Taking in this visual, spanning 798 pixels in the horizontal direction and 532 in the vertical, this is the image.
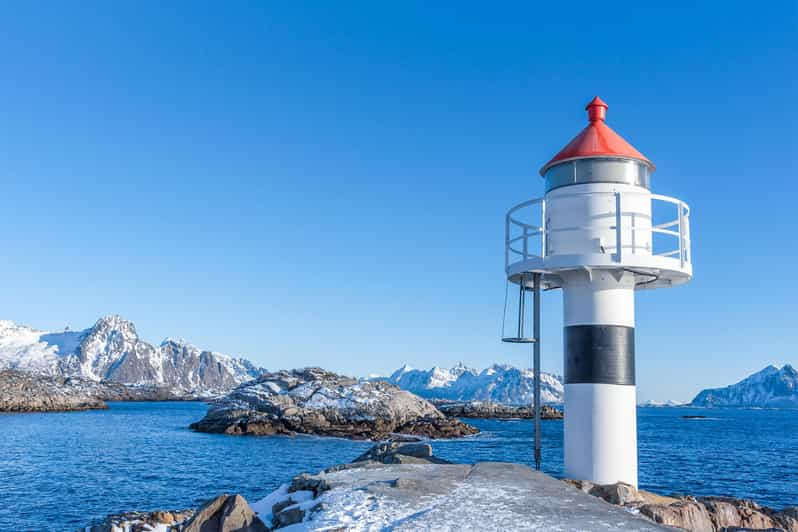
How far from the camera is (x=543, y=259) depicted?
1376cm

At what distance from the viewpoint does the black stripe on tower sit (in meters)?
13.6

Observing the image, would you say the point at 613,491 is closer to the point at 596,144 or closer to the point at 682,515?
the point at 682,515

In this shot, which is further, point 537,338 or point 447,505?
point 537,338

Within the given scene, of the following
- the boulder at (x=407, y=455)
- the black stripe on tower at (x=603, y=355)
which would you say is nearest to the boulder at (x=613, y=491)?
the black stripe on tower at (x=603, y=355)

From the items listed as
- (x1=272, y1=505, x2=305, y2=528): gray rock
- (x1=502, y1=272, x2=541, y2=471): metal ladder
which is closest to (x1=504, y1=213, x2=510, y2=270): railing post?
(x1=502, y1=272, x2=541, y2=471): metal ladder

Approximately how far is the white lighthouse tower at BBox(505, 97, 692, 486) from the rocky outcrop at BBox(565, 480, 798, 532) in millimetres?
652

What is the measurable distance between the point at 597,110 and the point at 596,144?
1.19 meters

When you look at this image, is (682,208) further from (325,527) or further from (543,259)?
(325,527)

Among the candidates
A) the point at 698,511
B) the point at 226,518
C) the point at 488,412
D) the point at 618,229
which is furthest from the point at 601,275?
the point at 488,412

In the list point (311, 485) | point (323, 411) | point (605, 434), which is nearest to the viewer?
point (311, 485)

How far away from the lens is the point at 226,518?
10.9 meters

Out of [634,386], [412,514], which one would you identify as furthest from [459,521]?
[634,386]

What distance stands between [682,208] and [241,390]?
208ft

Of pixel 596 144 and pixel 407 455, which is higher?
pixel 596 144
